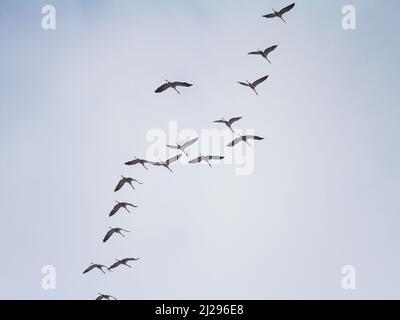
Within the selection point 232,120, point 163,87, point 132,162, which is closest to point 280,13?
point 232,120

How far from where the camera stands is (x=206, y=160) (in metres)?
39.5

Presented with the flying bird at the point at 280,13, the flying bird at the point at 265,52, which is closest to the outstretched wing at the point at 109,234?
the flying bird at the point at 265,52

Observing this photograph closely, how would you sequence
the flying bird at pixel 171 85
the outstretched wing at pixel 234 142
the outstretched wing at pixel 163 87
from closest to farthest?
the flying bird at pixel 171 85, the outstretched wing at pixel 163 87, the outstretched wing at pixel 234 142

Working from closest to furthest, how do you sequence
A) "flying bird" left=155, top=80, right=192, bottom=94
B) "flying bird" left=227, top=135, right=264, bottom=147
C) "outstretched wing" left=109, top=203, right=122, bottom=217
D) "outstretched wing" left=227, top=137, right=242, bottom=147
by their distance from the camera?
"flying bird" left=155, top=80, right=192, bottom=94
"flying bird" left=227, top=135, right=264, bottom=147
"outstretched wing" left=227, top=137, right=242, bottom=147
"outstretched wing" left=109, top=203, right=122, bottom=217

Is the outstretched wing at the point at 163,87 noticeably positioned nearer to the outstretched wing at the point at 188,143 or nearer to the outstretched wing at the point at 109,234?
the outstretched wing at the point at 188,143

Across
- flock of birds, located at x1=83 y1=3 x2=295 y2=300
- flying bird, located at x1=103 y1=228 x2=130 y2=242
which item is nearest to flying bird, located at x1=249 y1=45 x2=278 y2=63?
flock of birds, located at x1=83 y1=3 x2=295 y2=300

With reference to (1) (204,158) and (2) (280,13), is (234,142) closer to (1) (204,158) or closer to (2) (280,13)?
(1) (204,158)

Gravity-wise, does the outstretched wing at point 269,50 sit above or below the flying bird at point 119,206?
above

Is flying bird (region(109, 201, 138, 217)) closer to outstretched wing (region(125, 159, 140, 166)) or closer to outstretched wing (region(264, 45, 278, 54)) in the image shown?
outstretched wing (region(125, 159, 140, 166))

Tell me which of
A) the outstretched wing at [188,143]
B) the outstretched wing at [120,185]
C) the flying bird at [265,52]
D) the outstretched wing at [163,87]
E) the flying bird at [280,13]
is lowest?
the outstretched wing at [120,185]

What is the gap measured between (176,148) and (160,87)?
3694 mm
